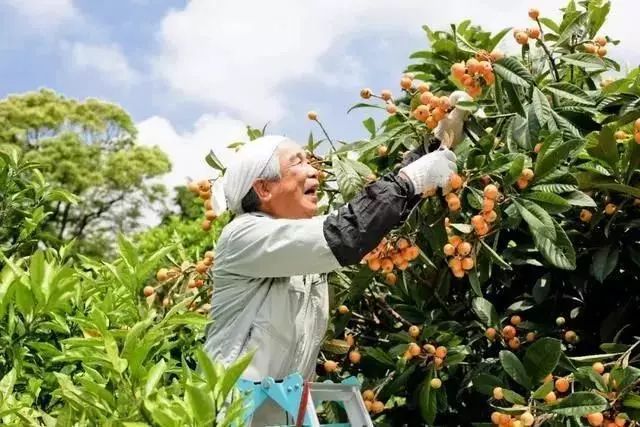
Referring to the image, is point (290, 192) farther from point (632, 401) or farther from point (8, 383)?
point (632, 401)

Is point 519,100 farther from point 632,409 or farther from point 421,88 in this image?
point 632,409

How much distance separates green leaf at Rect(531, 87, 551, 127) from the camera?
247 centimetres

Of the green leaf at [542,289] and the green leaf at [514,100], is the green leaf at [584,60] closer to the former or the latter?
the green leaf at [514,100]

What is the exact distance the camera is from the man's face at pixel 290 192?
2.59 m

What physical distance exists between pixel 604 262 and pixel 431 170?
0.57m

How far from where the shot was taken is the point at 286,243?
2330 mm

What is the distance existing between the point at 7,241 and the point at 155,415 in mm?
1840

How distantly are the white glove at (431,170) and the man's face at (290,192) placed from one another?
369 millimetres

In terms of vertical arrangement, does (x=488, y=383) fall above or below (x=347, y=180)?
below

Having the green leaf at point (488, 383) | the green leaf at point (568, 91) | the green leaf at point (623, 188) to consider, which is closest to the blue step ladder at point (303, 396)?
the green leaf at point (488, 383)

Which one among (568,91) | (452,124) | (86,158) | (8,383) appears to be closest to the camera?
(8,383)

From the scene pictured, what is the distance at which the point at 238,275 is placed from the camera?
2502 mm

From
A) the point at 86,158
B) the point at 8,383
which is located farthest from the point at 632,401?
the point at 86,158

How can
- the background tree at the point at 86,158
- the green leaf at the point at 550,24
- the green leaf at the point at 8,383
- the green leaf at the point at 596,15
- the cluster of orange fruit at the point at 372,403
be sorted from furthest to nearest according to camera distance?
the background tree at the point at 86,158 < the green leaf at the point at 550,24 < the green leaf at the point at 596,15 < the cluster of orange fruit at the point at 372,403 < the green leaf at the point at 8,383
